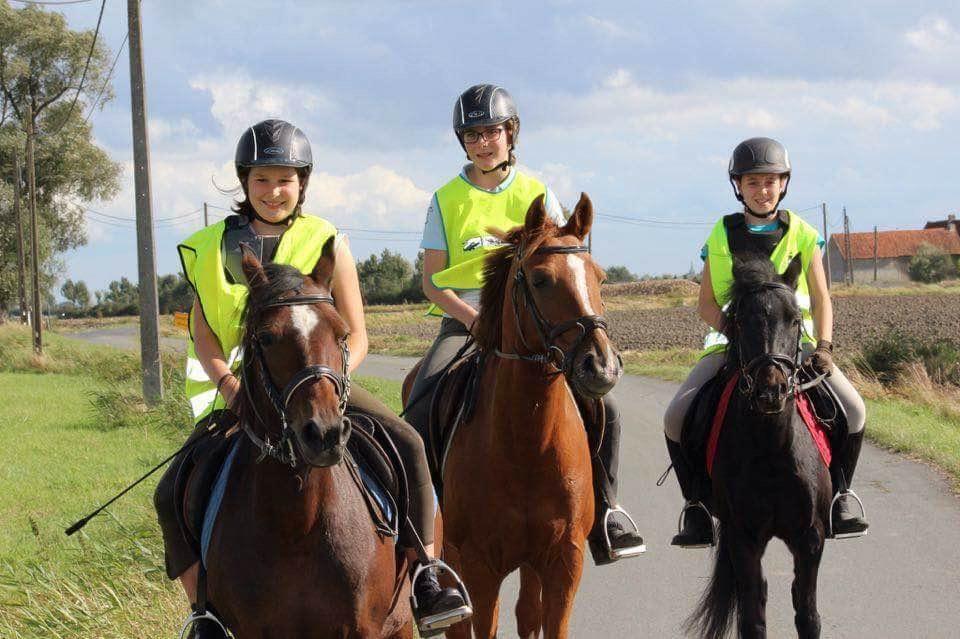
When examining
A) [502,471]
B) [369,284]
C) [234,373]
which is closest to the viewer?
[234,373]

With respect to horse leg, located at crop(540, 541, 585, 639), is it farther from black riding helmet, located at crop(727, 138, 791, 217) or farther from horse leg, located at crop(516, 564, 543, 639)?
black riding helmet, located at crop(727, 138, 791, 217)

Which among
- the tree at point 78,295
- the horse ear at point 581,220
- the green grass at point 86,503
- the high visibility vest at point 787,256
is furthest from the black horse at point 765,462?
the tree at point 78,295

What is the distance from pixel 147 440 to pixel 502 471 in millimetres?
11661

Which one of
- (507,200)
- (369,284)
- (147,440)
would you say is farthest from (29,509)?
(369,284)

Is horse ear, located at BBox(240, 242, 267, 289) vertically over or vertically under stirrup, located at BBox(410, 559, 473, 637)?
over

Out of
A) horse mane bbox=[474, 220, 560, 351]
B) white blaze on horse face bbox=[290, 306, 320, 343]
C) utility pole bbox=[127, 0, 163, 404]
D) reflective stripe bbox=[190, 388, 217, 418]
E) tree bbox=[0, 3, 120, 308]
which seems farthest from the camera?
tree bbox=[0, 3, 120, 308]

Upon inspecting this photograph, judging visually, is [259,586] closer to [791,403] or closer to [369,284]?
[791,403]

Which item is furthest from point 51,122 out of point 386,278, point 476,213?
point 476,213

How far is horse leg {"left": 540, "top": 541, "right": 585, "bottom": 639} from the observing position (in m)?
4.98

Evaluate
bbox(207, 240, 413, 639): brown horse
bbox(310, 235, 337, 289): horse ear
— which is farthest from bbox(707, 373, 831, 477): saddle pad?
bbox(310, 235, 337, 289): horse ear

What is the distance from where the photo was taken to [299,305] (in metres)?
3.60

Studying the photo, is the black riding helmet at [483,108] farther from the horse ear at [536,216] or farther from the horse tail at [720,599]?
the horse tail at [720,599]

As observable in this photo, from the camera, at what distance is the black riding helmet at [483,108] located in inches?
233

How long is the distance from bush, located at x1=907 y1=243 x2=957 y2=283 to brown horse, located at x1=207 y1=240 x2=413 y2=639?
9130cm
